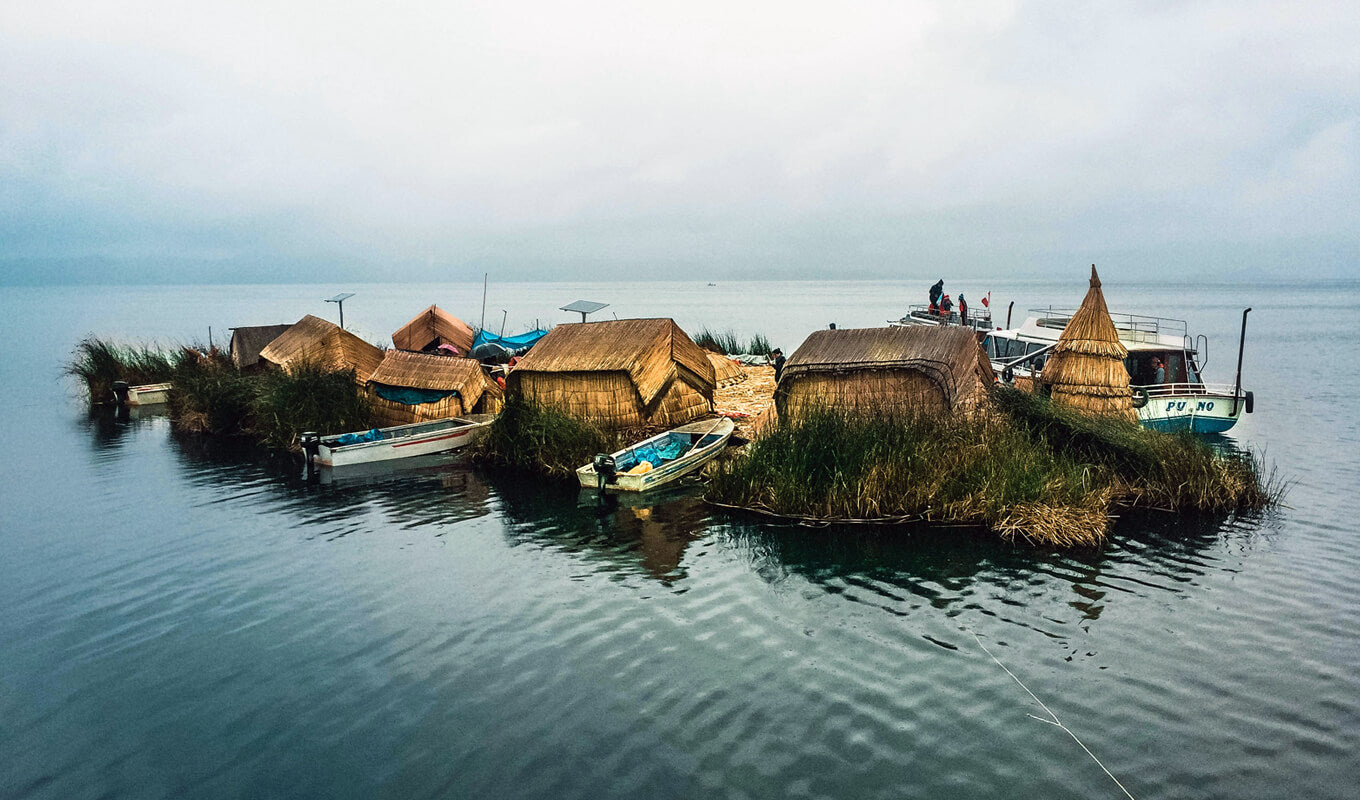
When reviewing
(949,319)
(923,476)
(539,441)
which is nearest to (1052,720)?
(923,476)

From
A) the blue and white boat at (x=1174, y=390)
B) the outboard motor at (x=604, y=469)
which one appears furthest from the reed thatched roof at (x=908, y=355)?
the outboard motor at (x=604, y=469)

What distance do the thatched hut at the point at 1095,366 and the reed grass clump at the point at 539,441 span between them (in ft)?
36.9

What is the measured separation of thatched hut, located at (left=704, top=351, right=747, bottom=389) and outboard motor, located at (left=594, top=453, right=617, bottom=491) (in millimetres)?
12537

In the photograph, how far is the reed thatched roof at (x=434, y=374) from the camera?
27219mm

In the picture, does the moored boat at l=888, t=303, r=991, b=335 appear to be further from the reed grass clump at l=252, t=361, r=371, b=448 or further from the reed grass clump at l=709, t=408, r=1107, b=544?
the reed grass clump at l=252, t=361, r=371, b=448

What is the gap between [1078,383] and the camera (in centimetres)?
2061

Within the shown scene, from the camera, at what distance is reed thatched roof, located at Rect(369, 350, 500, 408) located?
2722 centimetres

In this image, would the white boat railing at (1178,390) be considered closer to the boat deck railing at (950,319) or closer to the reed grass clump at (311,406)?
the boat deck railing at (950,319)

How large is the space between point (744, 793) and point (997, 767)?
2.56 meters

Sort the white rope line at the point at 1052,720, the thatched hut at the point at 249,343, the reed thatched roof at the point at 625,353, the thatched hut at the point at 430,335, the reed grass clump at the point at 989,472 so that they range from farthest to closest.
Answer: the thatched hut at the point at 430,335 → the thatched hut at the point at 249,343 → the reed thatched roof at the point at 625,353 → the reed grass clump at the point at 989,472 → the white rope line at the point at 1052,720

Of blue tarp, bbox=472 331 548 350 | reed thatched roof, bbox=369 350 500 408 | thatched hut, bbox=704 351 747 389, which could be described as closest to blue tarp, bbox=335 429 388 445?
reed thatched roof, bbox=369 350 500 408

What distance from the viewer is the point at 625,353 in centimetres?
2323

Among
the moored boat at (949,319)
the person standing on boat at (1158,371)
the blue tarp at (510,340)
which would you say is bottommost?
the person standing on boat at (1158,371)

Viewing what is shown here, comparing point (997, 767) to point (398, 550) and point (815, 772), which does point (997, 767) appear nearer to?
point (815, 772)
